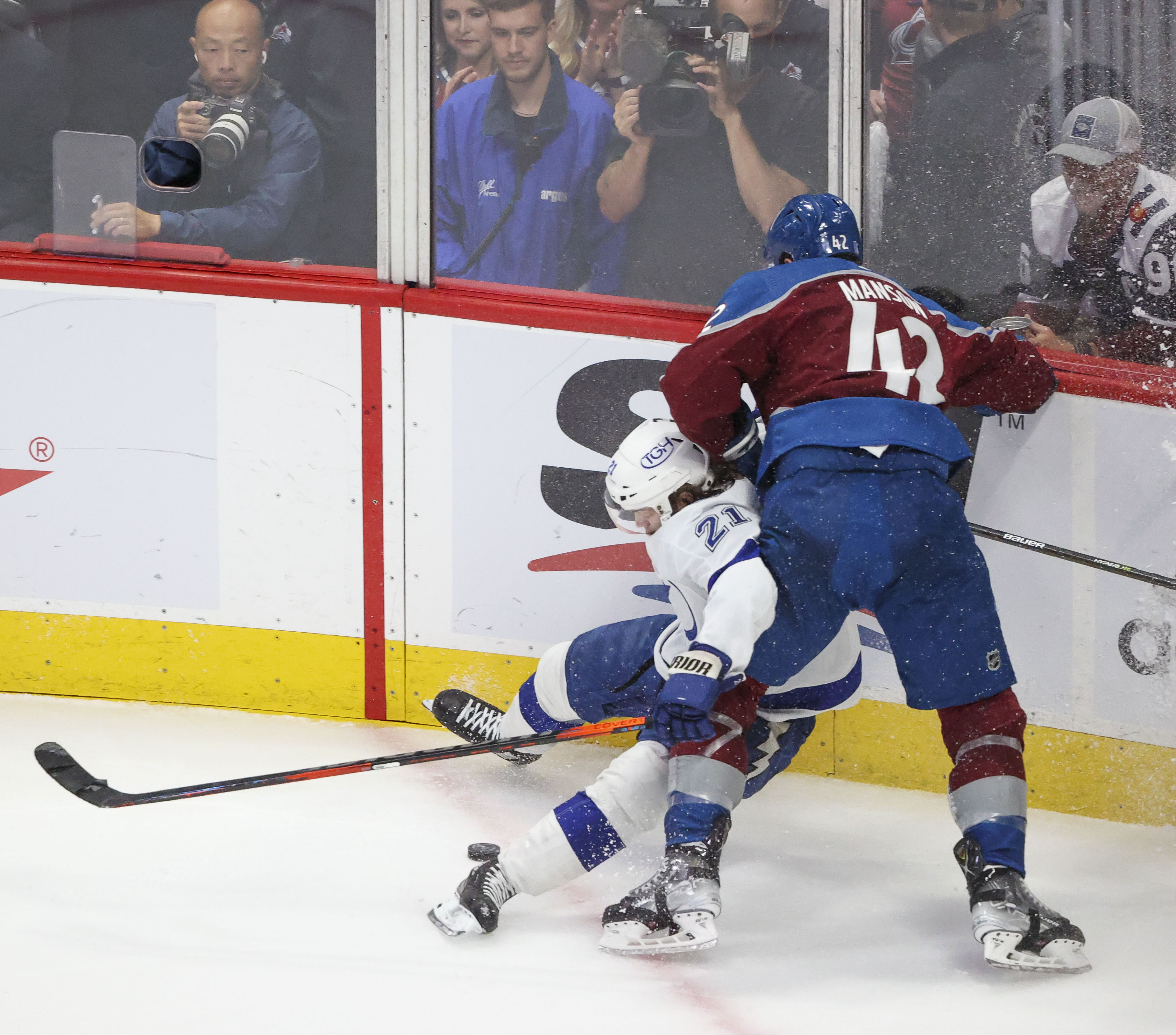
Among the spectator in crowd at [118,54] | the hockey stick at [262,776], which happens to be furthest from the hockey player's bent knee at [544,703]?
the spectator in crowd at [118,54]

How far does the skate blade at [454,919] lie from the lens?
2.68 meters

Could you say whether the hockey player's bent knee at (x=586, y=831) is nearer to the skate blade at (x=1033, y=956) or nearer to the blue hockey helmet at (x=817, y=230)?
the skate blade at (x=1033, y=956)

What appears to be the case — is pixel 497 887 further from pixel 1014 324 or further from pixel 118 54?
pixel 118 54

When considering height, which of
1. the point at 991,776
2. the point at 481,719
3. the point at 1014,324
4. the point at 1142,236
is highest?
the point at 1142,236

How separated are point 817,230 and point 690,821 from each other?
1108mm

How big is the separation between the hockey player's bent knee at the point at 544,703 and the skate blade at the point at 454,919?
1.94 feet

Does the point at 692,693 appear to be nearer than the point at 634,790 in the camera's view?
Yes

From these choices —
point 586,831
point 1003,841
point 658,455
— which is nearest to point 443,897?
point 586,831

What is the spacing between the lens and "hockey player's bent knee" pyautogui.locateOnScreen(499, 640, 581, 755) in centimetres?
324

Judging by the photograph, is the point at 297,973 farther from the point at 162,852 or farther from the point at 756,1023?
the point at 756,1023

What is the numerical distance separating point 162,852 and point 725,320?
4.94 feet

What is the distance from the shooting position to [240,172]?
145 inches

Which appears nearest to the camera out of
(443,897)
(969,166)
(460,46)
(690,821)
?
(690,821)

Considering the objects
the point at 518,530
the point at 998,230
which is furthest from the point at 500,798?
the point at 998,230
